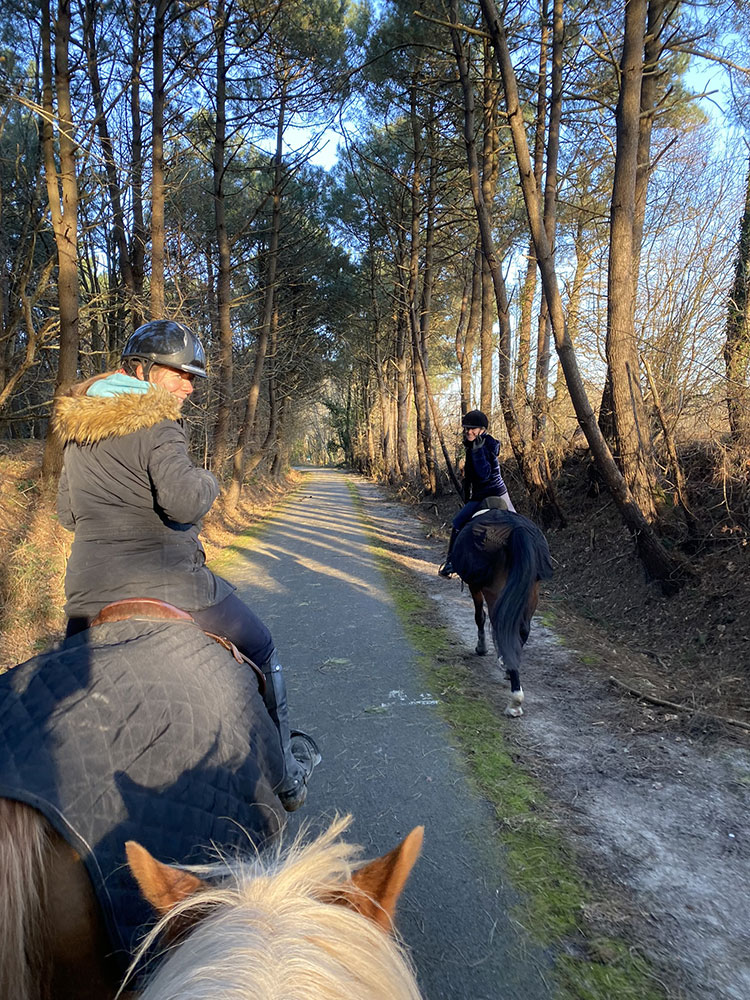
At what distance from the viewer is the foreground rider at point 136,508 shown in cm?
203

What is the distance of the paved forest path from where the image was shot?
212 centimetres

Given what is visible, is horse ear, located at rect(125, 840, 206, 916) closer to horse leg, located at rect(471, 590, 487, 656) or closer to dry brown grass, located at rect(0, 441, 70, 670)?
dry brown grass, located at rect(0, 441, 70, 670)

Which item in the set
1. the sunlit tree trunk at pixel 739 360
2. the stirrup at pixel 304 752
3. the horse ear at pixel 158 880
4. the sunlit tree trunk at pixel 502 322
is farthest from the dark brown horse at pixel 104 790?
the sunlit tree trunk at pixel 502 322

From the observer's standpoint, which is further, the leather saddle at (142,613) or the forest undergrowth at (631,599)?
the forest undergrowth at (631,599)

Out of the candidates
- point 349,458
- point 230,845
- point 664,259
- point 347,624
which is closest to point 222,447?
point 347,624

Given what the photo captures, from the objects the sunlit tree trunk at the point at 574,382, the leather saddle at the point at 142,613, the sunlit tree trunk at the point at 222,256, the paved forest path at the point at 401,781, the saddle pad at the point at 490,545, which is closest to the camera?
the leather saddle at the point at 142,613

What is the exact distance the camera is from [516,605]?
4.18 metres

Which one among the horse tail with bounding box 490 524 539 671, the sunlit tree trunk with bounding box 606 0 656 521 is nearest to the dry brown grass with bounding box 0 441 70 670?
the horse tail with bounding box 490 524 539 671

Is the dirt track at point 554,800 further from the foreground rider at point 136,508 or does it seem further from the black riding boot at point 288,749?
the foreground rider at point 136,508

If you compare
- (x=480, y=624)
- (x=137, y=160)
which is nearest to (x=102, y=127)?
(x=137, y=160)

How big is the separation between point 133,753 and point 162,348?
65.1 inches

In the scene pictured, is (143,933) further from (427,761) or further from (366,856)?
(427,761)

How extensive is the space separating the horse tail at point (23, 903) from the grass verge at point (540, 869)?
172 centimetres

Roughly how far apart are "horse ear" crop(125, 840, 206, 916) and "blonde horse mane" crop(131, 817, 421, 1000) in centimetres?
3
